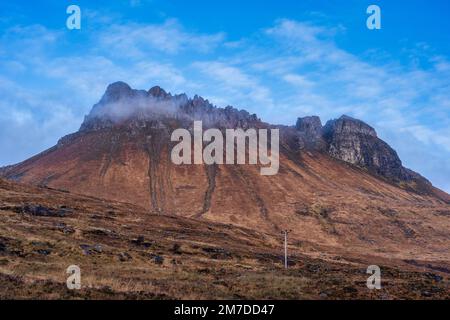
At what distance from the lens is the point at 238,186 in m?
142

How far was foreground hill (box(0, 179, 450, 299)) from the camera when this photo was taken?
28.0 m

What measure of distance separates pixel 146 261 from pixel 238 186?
96066mm

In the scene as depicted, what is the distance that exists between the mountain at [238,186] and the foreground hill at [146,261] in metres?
21.7

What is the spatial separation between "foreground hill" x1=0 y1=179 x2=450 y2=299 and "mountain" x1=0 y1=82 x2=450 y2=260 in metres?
21.7

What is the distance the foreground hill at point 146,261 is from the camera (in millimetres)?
28000

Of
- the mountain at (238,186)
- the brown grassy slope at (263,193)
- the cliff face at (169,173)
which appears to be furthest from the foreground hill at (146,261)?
the cliff face at (169,173)

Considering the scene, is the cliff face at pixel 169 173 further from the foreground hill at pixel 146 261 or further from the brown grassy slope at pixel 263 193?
the foreground hill at pixel 146 261

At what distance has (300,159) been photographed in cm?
18375

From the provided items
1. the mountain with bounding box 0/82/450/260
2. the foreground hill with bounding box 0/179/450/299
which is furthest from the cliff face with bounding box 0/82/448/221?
the foreground hill with bounding box 0/179/450/299

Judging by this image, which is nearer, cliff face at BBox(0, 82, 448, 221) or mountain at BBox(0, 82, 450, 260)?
mountain at BBox(0, 82, 450, 260)

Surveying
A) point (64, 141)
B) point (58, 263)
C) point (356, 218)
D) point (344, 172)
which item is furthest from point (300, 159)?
point (58, 263)

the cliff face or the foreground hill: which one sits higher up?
the cliff face

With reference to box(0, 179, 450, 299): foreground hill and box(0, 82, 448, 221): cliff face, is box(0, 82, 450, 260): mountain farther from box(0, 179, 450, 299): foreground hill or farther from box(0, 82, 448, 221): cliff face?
box(0, 179, 450, 299): foreground hill

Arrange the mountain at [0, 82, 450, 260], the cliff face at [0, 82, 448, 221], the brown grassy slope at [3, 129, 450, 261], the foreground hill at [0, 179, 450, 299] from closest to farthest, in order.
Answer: the foreground hill at [0, 179, 450, 299]
the brown grassy slope at [3, 129, 450, 261]
the mountain at [0, 82, 450, 260]
the cliff face at [0, 82, 448, 221]
